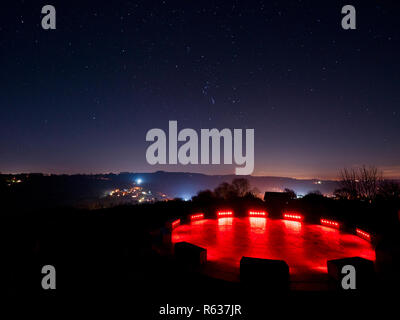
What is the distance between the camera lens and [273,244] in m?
9.40

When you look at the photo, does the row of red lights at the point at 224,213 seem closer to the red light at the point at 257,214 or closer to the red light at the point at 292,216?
the red light at the point at 257,214

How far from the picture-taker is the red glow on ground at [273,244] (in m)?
7.15

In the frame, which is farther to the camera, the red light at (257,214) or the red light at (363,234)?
the red light at (257,214)

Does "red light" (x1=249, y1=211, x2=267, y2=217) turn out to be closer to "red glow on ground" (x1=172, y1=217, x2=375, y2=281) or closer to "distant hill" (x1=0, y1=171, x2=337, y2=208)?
"red glow on ground" (x1=172, y1=217, x2=375, y2=281)

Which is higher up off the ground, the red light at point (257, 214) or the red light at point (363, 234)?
the red light at point (363, 234)


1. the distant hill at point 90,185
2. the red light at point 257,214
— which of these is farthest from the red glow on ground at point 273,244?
the distant hill at point 90,185

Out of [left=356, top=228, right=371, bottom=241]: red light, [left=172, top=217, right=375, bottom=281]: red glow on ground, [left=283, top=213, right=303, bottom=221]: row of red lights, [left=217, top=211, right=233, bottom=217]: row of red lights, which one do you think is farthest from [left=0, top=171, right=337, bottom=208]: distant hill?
[left=356, top=228, right=371, bottom=241]: red light

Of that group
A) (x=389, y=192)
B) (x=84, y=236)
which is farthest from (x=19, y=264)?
(x=389, y=192)

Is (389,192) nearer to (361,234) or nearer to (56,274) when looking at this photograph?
(361,234)

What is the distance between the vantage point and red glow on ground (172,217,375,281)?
282 inches

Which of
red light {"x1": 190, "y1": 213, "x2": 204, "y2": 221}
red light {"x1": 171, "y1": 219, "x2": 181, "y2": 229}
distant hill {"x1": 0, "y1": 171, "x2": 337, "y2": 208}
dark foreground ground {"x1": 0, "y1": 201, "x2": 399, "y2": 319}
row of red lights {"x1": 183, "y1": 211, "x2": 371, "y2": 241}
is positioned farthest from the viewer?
distant hill {"x1": 0, "y1": 171, "x2": 337, "y2": 208}

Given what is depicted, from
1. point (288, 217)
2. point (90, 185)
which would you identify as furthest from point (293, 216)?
point (90, 185)
